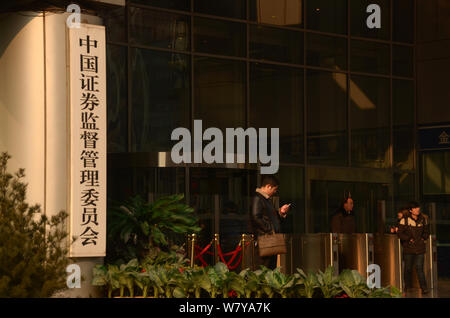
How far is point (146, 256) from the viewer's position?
14.9 metres

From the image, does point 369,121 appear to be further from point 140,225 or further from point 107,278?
point 107,278

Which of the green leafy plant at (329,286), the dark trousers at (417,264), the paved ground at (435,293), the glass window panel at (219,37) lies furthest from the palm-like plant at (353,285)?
the glass window panel at (219,37)

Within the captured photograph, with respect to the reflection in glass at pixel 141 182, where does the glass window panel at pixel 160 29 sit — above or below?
above

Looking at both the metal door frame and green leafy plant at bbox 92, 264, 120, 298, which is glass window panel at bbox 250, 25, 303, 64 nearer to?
the metal door frame

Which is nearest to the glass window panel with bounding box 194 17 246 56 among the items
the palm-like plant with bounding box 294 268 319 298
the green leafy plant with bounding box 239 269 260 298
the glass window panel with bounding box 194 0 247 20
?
the glass window panel with bounding box 194 0 247 20

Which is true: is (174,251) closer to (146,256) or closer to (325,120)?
(146,256)

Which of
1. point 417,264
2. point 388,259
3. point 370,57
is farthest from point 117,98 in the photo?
point 370,57

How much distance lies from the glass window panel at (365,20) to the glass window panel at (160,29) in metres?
5.69

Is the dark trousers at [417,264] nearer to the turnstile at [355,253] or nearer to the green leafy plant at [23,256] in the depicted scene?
the turnstile at [355,253]

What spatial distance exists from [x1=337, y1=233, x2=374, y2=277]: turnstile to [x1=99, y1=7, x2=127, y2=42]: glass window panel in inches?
265

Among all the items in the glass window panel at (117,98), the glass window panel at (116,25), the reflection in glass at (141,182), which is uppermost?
the glass window panel at (116,25)

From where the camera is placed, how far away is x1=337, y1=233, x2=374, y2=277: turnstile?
18.3m

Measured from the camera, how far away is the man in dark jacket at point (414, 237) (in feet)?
64.4

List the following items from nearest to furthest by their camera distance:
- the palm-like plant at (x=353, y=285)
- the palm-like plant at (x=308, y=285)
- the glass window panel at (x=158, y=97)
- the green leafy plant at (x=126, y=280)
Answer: the palm-like plant at (x=353, y=285)
the palm-like plant at (x=308, y=285)
the green leafy plant at (x=126, y=280)
the glass window panel at (x=158, y=97)
